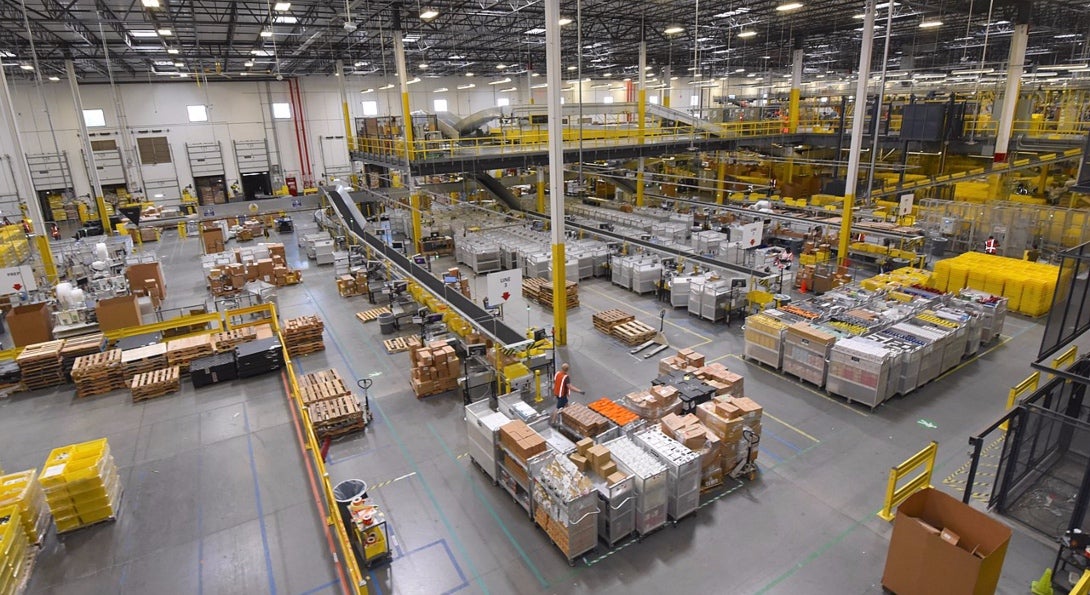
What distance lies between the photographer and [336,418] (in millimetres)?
10039

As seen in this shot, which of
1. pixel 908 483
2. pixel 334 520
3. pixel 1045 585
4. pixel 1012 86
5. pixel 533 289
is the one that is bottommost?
pixel 1045 585

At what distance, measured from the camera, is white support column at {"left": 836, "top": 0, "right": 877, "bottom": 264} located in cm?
1567

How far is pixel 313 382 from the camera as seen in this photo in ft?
38.0

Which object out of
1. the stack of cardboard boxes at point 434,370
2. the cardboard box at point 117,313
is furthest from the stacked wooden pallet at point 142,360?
the stack of cardboard boxes at point 434,370

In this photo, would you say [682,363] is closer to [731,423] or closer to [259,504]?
[731,423]

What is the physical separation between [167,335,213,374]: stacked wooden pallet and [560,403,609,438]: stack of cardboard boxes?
9342mm

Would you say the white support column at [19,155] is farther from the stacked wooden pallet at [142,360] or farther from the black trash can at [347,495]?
the black trash can at [347,495]

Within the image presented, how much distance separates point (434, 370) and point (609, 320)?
4.97 m

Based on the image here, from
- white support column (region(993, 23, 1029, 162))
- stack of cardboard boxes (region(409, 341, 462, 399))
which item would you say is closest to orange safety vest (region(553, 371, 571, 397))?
stack of cardboard boxes (region(409, 341, 462, 399))

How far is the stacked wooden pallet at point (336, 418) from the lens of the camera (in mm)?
10000

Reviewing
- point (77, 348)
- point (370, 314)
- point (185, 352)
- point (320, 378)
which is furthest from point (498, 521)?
point (77, 348)

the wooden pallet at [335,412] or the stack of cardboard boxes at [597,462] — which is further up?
the stack of cardboard boxes at [597,462]

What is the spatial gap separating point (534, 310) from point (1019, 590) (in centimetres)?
1194

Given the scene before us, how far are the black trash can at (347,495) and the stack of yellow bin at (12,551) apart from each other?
3.68m
